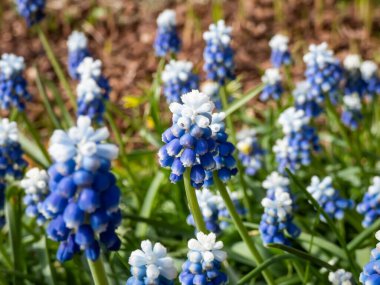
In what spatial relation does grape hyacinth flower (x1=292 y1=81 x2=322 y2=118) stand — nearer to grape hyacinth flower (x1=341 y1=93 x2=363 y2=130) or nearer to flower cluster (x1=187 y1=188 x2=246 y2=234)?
grape hyacinth flower (x1=341 y1=93 x2=363 y2=130)

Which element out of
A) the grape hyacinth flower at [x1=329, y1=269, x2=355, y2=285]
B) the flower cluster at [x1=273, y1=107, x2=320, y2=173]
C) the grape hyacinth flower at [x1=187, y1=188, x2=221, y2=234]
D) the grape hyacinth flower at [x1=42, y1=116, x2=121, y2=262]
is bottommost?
the grape hyacinth flower at [x1=329, y1=269, x2=355, y2=285]

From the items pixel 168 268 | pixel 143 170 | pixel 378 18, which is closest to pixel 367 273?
pixel 168 268

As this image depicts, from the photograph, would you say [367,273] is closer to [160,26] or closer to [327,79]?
[327,79]

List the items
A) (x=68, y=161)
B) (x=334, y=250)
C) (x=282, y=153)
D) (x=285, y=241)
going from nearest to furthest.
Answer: (x=68, y=161), (x=285, y=241), (x=334, y=250), (x=282, y=153)

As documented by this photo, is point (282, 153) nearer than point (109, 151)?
No

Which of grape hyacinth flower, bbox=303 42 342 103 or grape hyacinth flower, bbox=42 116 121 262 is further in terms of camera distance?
grape hyacinth flower, bbox=303 42 342 103

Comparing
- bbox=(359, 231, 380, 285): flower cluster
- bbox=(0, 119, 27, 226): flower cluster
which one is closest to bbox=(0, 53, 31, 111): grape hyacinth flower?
bbox=(0, 119, 27, 226): flower cluster

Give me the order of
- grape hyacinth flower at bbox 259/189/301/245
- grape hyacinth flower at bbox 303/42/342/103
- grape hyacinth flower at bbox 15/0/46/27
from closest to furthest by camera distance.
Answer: grape hyacinth flower at bbox 259/189/301/245 → grape hyacinth flower at bbox 303/42/342/103 → grape hyacinth flower at bbox 15/0/46/27

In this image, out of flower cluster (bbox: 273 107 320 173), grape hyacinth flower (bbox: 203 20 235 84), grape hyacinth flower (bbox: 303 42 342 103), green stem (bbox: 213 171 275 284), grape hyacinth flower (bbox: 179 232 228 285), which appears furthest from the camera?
grape hyacinth flower (bbox: 303 42 342 103)
